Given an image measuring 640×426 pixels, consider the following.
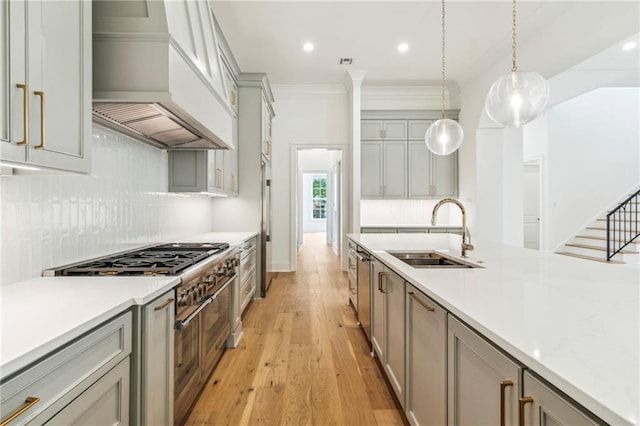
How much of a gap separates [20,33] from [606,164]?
9333 mm

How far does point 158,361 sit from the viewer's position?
1.39 metres

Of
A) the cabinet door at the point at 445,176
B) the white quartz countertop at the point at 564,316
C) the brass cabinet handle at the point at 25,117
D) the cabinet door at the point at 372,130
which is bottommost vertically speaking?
the white quartz countertop at the point at 564,316

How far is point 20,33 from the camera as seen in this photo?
42.2 inches

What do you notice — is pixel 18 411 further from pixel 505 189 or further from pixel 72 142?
pixel 505 189

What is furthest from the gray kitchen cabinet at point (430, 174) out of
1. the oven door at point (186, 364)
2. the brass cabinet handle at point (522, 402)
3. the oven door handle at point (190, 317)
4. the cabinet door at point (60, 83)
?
the brass cabinet handle at point (522, 402)

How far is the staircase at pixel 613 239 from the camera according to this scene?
18.2ft

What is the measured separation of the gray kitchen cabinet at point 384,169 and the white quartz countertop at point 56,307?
4.56 m

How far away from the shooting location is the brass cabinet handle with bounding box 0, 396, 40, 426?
73 cm

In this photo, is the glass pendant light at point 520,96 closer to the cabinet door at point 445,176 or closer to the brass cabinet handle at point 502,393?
the brass cabinet handle at point 502,393

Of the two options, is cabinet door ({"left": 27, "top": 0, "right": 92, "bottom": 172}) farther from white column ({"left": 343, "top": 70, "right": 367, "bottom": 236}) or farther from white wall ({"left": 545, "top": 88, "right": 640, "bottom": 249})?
white wall ({"left": 545, "top": 88, "right": 640, "bottom": 249})

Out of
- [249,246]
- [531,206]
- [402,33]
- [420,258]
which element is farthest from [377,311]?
[531,206]

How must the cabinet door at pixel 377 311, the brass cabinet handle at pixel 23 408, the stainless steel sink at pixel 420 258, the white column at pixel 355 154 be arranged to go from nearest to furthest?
1. the brass cabinet handle at pixel 23 408
2. the cabinet door at pixel 377 311
3. the stainless steel sink at pixel 420 258
4. the white column at pixel 355 154

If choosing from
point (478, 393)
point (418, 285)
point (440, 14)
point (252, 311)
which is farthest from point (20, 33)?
point (440, 14)

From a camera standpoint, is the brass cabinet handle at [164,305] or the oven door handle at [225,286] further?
the oven door handle at [225,286]
